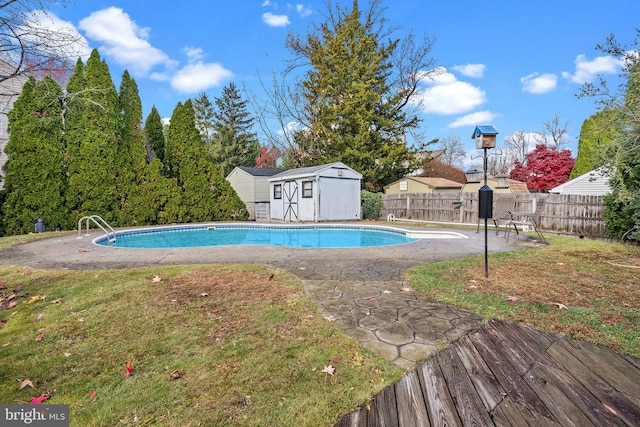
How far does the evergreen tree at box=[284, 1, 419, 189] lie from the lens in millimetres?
18719

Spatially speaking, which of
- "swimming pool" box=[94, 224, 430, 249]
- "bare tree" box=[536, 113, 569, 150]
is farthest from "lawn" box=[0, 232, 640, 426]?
"bare tree" box=[536, 113, 569, 150]

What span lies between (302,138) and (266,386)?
20711 millimetres

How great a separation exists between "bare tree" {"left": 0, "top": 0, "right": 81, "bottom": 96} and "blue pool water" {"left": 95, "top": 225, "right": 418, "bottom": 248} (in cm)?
478

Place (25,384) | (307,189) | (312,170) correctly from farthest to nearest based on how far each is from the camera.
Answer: (307,189) < (312,170) < (25,384)

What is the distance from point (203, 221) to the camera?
14820 millimetres

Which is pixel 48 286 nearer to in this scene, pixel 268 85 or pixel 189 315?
pixel 189 315

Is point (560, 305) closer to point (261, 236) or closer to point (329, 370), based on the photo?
point (329, 370)

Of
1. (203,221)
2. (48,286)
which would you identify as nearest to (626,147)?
(48,286)

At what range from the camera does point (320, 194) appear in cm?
1454

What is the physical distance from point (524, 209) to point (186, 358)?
522 inches

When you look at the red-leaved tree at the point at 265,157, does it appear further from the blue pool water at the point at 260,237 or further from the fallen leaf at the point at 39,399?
the fallen leaf at the point at 39,399

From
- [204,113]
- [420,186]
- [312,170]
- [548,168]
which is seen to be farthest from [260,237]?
[204,113]

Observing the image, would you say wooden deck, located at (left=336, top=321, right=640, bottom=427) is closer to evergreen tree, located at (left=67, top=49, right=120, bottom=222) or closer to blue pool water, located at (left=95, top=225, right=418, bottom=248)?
blue pool water, located at (left=95, top=225, right=418, bottom=248)

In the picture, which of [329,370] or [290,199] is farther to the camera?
[290,199]
